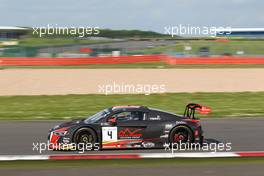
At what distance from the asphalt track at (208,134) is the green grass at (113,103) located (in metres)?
1.75

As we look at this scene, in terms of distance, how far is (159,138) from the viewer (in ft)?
41.2

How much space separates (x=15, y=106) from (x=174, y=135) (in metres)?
11.6

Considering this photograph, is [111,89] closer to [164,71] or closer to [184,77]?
[184,77]

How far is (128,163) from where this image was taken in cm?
1097

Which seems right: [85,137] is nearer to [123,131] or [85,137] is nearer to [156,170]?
[123,131]

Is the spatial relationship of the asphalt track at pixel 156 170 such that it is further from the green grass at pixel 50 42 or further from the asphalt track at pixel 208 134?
the green grass at pixel 50 42

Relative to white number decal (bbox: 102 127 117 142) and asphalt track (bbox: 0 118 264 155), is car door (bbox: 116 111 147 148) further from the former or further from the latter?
asphalt track (bbox: 0 118 264 155)

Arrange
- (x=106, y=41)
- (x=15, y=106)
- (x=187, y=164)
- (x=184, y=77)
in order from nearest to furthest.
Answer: (x=187, y=164) < (x=15, y=106) < (x=184, y=77) < (x=106, y=41)

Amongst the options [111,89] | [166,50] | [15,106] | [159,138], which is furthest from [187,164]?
[166,50]

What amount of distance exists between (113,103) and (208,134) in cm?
850

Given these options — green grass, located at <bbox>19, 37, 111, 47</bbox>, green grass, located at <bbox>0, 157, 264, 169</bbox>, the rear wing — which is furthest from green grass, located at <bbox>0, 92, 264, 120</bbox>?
green grass, located at <bbox>19, 37, 111, 47</bbox>

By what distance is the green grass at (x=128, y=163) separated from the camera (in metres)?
10.7

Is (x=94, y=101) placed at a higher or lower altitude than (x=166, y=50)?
lower

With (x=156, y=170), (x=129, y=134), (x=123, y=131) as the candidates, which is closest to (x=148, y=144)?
(x=129, y=134)
